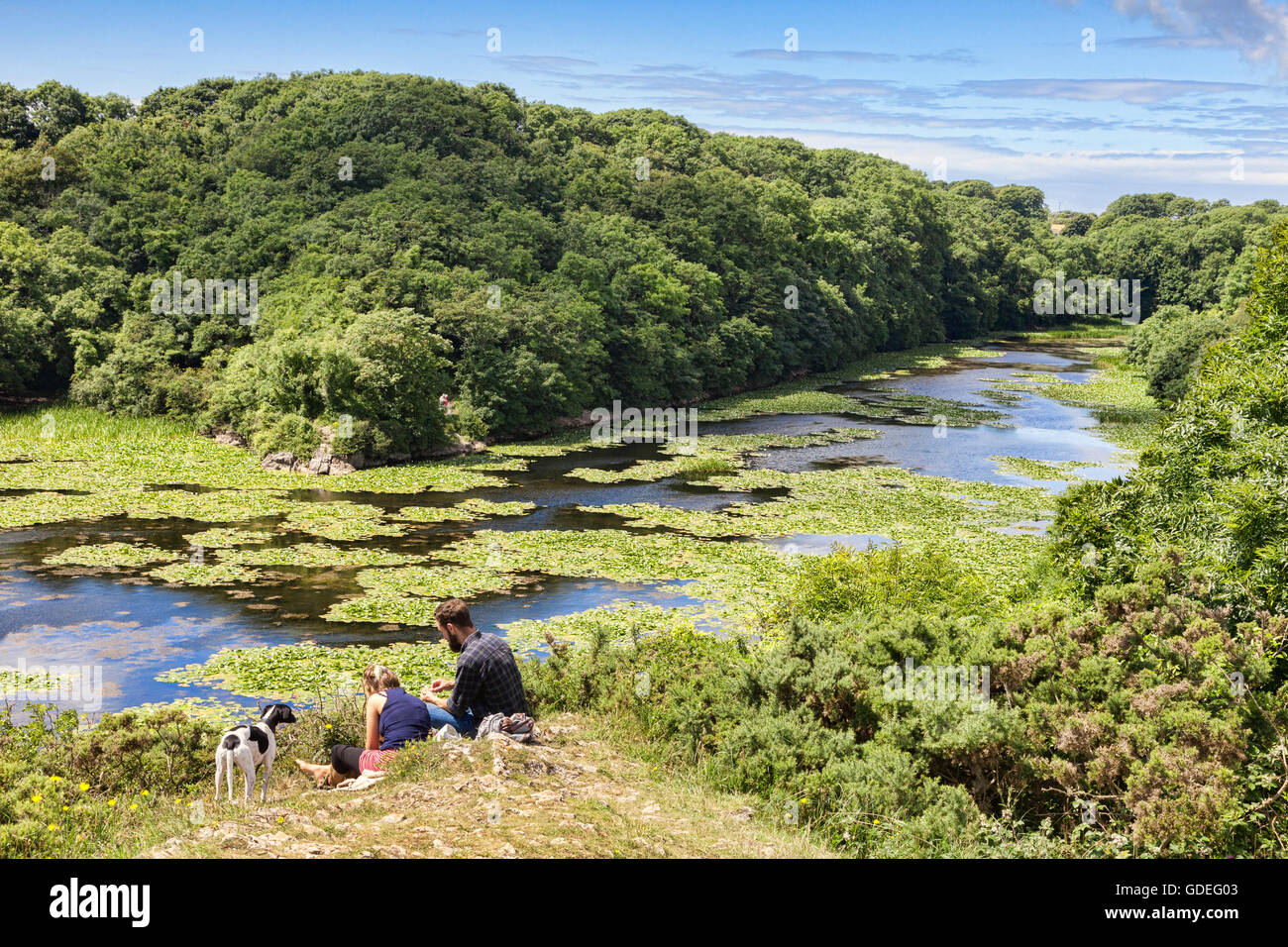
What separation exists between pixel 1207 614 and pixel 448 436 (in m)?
32.7

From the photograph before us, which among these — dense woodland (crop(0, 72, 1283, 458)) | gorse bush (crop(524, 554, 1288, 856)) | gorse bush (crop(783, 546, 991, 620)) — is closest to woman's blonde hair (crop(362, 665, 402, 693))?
gorse bush (crop(524, 554, 1288, 856))

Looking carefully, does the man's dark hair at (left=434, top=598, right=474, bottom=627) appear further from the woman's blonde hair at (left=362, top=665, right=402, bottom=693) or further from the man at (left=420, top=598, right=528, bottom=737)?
the woman's blonde hair at (left=362, top=665, right=402, bottom=693)

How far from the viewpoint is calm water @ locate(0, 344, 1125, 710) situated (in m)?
19.2

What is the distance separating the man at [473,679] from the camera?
407 inches

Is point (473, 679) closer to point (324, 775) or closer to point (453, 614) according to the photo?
point (453, 614)

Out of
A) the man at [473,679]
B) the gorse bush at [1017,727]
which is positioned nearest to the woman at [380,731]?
the man at [473,679]

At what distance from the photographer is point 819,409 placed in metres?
54.8

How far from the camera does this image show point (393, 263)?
4709cm

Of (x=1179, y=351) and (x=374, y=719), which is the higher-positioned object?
(x=1179, y=351)

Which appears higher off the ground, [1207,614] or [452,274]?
[452,274]

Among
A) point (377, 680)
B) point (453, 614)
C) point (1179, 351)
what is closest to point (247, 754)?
point (377, 680)

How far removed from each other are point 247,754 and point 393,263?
4020 cm
